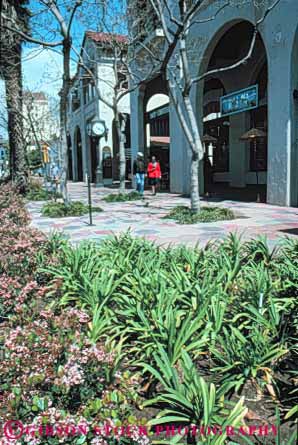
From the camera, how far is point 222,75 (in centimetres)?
1972

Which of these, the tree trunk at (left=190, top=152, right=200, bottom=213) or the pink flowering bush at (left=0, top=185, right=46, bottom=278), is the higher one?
the tree trunk at (left=190, top=152, right=200, bottom=213)

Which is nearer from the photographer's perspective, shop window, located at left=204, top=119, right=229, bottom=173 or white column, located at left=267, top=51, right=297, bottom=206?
white column, located at left=267, top=51, right=297, bottom=206

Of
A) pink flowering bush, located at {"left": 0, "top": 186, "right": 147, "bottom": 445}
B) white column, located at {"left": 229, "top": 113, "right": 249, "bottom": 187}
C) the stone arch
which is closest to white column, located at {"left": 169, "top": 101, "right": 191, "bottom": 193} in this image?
white column, located at {"left": 229, "top": 113, "right": 249, "bottom": 187}

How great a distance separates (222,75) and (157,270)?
18.2 meters

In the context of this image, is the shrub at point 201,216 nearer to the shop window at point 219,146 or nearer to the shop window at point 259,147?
the shop window at point 259,147

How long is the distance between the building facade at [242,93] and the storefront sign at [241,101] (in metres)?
0.04

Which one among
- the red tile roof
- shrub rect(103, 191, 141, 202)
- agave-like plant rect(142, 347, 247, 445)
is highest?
the red tile roof

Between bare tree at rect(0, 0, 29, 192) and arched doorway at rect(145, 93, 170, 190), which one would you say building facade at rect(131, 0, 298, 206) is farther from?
bare tree at rect(0, 0, 29, 192)

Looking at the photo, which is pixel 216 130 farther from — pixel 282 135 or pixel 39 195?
pixel 282 135

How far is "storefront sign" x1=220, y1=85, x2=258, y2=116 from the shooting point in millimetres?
12352

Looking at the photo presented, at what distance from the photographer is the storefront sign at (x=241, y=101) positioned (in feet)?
40.5

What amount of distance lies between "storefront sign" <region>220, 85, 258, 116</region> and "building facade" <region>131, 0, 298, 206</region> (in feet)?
0.12

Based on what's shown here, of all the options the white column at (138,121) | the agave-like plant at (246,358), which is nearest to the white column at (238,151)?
the white column at (138,121)

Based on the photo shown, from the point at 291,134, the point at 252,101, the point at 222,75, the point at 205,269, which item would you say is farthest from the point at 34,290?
the point at 222,75
